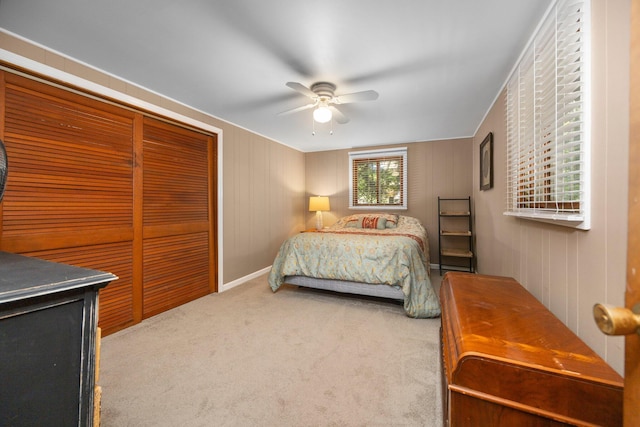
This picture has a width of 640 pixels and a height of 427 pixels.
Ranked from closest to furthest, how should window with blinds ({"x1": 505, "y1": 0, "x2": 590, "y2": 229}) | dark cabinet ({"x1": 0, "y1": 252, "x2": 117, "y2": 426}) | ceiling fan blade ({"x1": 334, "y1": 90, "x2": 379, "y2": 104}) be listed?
dark cabinet ({"x1": 0, "y1": 252, "x2": 117, "y2": 426})
window with blinds ({"x1": 505, "y1": 0, "x2": 590, "y2": 229})
ceiling fan blade ({"x1": 334, "y1": 90, "x2": 379, "y2": 104})

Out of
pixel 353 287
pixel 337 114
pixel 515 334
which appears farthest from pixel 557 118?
pixel 353 287

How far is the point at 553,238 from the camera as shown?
4.46 feet

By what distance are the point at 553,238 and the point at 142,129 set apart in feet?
11.0

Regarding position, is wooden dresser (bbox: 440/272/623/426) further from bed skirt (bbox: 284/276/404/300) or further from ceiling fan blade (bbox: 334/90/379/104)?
ceiling fan blade (bbox: 334/90/379/104)

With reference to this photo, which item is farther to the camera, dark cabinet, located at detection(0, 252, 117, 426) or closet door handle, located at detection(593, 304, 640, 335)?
dark cabinet, located at detection(0, 252, 117, 426)

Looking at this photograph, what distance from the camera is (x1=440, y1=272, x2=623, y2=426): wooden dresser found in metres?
0.72

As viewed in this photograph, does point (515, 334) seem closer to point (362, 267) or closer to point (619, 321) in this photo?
point (619, 321)

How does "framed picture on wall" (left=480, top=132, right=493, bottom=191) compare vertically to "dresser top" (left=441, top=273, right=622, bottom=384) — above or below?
above

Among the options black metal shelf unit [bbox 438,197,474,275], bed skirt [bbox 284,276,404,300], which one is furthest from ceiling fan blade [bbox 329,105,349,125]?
black metal shelf unit [bbox 438,197,474,275]

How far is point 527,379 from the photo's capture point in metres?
→ 0.76

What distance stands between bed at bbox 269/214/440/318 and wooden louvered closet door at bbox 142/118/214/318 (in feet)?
3.16

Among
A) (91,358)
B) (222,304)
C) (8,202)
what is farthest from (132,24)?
(222,304)

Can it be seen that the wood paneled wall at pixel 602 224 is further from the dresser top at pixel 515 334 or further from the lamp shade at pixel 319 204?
the lamp shade at pixel 319 204

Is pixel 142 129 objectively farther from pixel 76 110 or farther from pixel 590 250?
pixel 590 250
